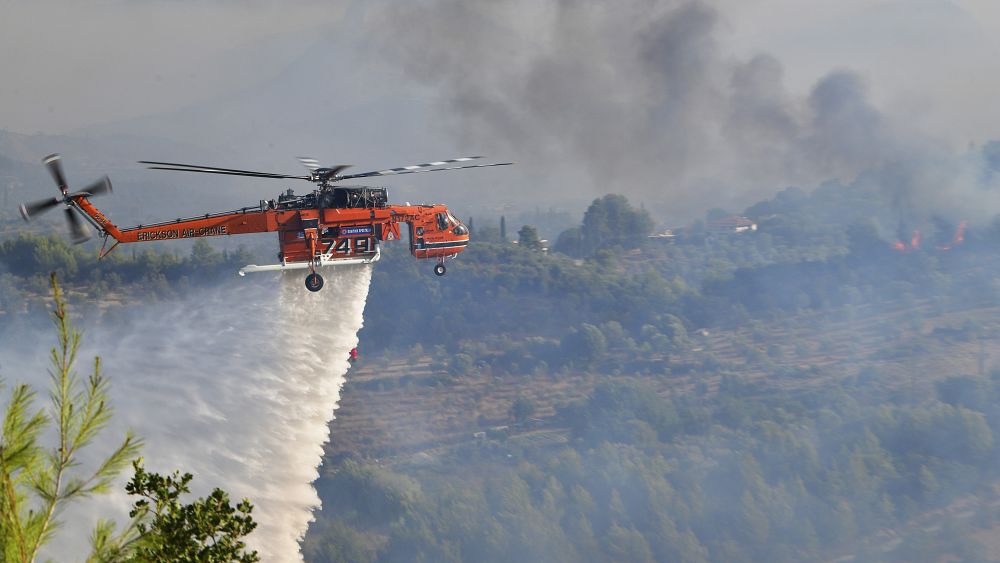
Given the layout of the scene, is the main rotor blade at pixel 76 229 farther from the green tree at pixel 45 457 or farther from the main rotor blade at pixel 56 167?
the green tree at pixel 45 457

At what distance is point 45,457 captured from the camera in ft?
45.7

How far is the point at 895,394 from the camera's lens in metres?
191

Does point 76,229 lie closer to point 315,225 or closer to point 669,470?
point 315,225

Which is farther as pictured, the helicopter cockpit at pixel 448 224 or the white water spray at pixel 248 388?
the helicopter cockpit at pixel 448 224

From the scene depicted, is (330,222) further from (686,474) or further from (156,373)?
(686,474)

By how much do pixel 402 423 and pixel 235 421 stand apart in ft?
439

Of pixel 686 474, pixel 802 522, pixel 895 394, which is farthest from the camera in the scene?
pixel 895 394

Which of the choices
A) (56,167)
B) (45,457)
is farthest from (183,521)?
(56,167)

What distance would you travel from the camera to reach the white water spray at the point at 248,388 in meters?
38.4

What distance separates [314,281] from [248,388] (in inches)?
188

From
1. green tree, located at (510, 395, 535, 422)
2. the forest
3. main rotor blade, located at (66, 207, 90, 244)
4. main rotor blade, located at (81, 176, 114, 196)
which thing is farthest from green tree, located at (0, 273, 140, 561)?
green tree, located at (510, 395, 535, 422)

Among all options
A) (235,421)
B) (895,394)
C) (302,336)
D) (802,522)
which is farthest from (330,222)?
(895,394)

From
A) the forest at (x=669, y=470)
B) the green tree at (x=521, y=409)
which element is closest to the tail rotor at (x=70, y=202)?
the forest at (x=669, y=470)

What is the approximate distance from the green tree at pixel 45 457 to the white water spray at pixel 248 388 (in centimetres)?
2059
